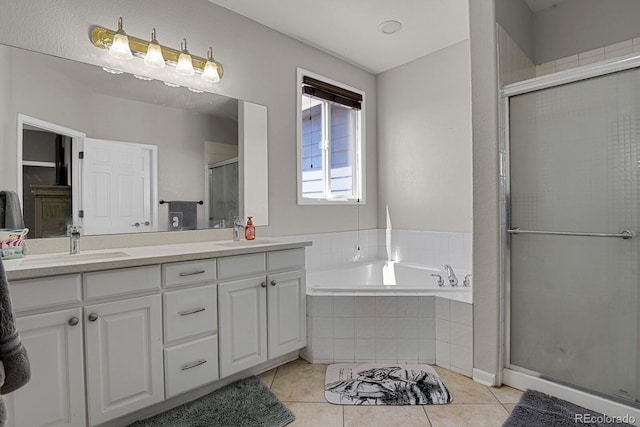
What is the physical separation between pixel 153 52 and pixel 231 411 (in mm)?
2132

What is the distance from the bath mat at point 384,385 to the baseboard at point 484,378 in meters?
0.23

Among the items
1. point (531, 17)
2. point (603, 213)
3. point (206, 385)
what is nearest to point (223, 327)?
point (206, 385)

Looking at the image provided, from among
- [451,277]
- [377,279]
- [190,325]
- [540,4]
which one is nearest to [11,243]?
[190,325]

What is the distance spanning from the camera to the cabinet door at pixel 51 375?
4.57 feet

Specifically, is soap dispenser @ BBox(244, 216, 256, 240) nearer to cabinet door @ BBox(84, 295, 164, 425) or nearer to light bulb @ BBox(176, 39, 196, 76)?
cabinet door @ BBox(84, 295, 164, 425)

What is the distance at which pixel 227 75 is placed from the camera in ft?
8.59

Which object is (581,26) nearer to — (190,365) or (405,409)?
(405,409)

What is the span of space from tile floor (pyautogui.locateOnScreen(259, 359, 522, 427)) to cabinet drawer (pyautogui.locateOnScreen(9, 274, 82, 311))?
1190mm

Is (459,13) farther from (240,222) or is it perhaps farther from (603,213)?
(240,222)

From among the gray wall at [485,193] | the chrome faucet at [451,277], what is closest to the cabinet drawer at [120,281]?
the gray wall at [485,193]

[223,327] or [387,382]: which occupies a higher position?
[223,327]

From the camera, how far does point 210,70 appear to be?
247 centimetres

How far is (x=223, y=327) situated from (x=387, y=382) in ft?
3.39

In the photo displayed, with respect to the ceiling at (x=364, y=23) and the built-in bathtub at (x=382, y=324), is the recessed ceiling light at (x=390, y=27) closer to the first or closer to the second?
the ceiling at (x=364, y=23)
